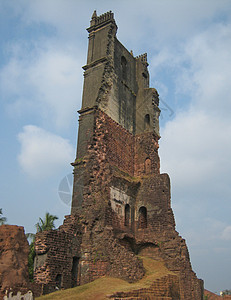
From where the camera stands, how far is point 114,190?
15.4 meters

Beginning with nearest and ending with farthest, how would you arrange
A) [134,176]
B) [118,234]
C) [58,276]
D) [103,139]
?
[58,276] → [118,234] → [103,139] → [134,176]

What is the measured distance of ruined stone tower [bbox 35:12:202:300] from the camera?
12872mm

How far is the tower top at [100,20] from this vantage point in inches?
727

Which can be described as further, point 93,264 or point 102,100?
point 102,100

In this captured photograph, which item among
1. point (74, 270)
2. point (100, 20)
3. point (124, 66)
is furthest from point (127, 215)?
point (100, 20)

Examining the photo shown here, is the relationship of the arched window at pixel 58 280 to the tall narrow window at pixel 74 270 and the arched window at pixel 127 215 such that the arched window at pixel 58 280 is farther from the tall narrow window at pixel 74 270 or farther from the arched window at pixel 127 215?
the arched window at pixel 127 215

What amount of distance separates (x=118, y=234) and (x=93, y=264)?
1.93 metres

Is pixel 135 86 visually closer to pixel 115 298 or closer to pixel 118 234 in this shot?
pixel 118 234

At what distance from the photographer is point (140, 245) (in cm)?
1602

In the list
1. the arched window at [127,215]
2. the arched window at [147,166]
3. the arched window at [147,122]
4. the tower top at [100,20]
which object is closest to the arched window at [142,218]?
the arched window at [127,215]

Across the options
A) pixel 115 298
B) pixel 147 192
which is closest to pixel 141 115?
pixel 147 192

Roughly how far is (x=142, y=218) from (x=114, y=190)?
2.53m

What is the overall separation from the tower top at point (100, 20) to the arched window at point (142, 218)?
1041cm

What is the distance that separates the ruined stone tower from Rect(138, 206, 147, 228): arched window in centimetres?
5
